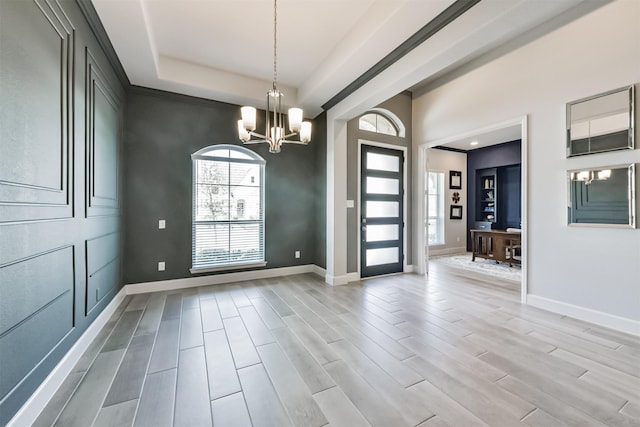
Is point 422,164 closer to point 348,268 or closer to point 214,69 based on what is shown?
point 348,268

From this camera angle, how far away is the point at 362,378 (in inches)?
73.8

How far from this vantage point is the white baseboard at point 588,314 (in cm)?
258

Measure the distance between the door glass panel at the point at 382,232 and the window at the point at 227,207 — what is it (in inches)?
78.1

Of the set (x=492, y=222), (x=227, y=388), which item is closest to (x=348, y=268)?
(x=227, y=388)

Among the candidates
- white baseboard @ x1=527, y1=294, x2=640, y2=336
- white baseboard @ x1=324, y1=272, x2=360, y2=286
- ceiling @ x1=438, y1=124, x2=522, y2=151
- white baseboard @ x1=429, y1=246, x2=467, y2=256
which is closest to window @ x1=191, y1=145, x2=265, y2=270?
white baseboard @ x1=324, y1=272, x2=360, y2=286

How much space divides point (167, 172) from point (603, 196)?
5.55m

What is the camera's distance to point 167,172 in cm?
388

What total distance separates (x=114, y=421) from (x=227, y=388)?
62 cm

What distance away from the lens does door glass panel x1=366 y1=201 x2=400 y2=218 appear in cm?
473

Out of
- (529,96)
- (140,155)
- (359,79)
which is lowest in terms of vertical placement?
(140,155)

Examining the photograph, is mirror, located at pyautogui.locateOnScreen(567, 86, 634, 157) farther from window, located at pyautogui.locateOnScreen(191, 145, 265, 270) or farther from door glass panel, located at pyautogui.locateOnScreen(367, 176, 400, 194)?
window, located at pyautogui.locateOnScreen(191, 145, 265, 270)

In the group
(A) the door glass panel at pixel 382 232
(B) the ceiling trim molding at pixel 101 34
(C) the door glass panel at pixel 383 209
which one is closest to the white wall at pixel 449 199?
(A) the door glass panel at pixel 382 232

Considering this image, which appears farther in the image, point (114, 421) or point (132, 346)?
point (132, 346)

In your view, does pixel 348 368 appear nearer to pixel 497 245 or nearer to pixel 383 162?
pixel 383 162
